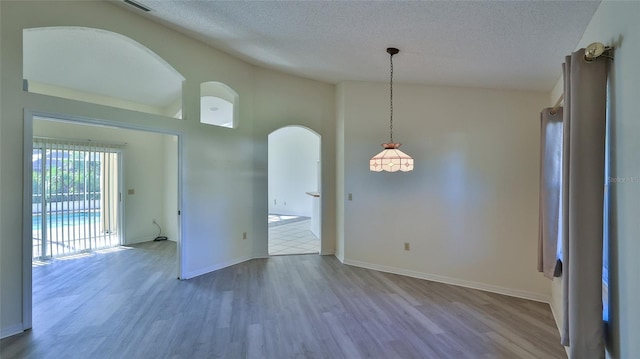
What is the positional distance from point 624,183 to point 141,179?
22.2ft

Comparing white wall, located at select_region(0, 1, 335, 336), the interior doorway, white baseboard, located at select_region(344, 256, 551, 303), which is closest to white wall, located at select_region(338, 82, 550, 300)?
white baseboard, located at select_region(344, 256, 551, 303)

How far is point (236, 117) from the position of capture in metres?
4.51

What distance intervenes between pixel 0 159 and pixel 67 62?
2490 mm

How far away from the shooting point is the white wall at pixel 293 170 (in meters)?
9.70

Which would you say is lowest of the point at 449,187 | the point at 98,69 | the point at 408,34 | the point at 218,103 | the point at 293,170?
the point at 449,187

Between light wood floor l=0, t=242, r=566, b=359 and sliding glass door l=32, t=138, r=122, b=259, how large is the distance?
850mm

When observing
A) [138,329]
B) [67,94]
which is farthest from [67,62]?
[138,329]

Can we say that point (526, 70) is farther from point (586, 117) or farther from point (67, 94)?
point (67, 94)

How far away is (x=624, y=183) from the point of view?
1454mm

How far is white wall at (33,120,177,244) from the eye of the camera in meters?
5.59

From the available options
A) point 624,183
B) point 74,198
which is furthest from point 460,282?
point 74,198

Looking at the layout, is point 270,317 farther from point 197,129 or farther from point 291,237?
point 291,237

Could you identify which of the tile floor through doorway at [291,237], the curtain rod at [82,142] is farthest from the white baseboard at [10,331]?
the curtain rod at [82,142]

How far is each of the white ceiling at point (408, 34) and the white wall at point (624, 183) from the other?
642mm
